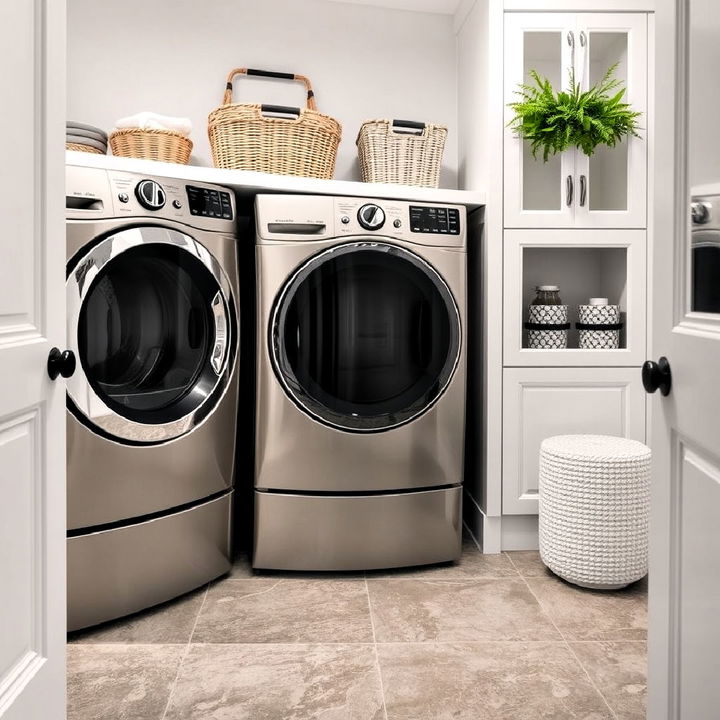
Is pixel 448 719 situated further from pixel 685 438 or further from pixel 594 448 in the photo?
pixel 594 448

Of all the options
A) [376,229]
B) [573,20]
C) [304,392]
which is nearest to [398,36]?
[573,20]

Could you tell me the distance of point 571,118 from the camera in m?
2.20

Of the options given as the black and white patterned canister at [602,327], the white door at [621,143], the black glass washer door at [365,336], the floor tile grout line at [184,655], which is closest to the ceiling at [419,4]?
the white door at [621,143]

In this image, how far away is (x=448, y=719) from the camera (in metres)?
1.38

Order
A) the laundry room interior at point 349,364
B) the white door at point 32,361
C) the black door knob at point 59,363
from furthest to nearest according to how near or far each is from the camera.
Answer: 1. the laundry room interior at point 349,364
2. the black door knob at point 59,363
3. the white door at point 32,361

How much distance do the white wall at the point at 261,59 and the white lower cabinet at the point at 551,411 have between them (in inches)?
38.4

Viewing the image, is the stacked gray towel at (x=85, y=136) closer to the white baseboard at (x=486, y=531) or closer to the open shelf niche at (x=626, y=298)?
the open shelf niche at (x=626, y=298)

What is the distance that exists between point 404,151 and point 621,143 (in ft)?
2.42

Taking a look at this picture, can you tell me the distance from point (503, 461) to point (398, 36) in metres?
1.72

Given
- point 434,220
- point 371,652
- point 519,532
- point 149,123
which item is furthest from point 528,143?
point 371,652

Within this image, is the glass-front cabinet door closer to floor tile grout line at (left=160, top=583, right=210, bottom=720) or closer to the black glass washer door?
the black glass washer door

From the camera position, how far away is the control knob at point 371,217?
2115 mm

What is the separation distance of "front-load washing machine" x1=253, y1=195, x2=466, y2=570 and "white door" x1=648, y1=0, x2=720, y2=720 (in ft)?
3.74

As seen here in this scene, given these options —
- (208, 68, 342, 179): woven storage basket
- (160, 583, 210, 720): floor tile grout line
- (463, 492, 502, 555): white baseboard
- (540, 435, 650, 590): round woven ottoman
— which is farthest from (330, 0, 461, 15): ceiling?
(160, 583, 210, 720): floor tile grout line
